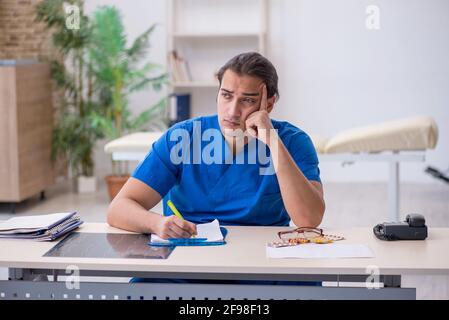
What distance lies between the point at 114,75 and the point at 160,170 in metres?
3.32

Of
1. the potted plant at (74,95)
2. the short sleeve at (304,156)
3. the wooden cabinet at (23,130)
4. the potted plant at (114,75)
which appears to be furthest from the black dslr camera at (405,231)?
the potted plant at (74,95)

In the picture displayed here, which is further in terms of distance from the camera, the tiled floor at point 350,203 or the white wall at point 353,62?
the white wall at point 353,62

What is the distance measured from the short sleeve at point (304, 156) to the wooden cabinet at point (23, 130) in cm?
286

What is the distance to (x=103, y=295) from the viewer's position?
168 cm

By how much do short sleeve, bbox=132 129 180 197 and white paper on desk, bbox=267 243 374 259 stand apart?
444 mm

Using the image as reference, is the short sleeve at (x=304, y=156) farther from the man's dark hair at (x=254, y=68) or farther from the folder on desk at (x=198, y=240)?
the folder on desk at (x=198, y=240)

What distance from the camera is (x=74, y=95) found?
536 cm

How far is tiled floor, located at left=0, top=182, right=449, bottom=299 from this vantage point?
4543mm

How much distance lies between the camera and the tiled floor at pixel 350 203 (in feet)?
14.9

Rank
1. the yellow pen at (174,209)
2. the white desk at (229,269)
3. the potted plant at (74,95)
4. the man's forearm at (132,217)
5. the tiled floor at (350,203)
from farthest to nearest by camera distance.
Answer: the potted plant at (74,95)
the tiled floor at (350,203)
the yellow pen at (174,209)
the man's forearm at (132,217)
the white desk at (229,269)

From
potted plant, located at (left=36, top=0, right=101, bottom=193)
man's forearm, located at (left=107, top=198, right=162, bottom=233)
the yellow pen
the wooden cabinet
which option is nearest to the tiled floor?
the wooden cabinet

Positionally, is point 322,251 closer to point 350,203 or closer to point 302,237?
point 302,237

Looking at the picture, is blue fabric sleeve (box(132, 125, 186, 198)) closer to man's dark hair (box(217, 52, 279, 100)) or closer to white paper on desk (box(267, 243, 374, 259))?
man's dark hair (box(217, 52, 279, 100))

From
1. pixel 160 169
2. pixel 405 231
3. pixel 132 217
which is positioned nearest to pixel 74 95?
pixel 160 169
